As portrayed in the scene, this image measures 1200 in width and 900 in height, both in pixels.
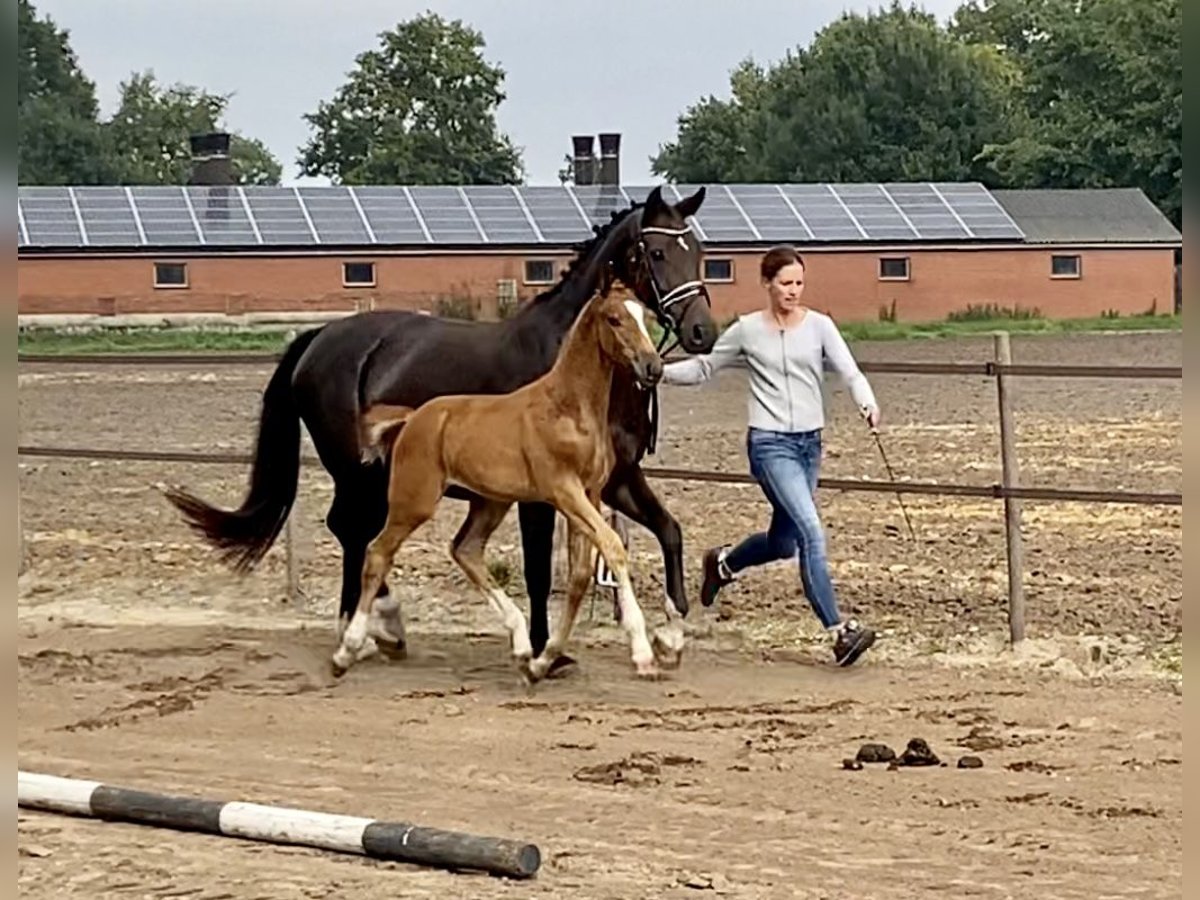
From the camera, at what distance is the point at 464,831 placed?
4914mm

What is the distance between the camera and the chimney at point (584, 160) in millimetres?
43541

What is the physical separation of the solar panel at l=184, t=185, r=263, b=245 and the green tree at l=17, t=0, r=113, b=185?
36.1m

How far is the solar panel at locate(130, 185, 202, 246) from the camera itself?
38.2 m

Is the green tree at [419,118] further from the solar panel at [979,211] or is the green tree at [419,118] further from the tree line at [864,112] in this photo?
the solar panel at [979,211]

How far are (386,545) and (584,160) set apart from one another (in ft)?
122

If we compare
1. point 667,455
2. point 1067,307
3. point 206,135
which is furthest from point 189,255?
point 667,455

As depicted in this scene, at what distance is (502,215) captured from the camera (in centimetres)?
4034

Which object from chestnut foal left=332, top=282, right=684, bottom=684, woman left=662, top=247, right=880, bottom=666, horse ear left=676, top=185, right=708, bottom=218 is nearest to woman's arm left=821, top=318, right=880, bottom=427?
woman left=662, top=247, right=880, bottom=666

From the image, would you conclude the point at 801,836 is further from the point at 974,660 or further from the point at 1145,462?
the point at 1145,462

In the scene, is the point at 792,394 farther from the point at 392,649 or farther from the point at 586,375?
the point at 392,649

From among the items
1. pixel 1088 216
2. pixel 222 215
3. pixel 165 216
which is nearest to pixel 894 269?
pixel 1088 216

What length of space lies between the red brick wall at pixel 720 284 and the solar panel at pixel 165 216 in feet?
1.66

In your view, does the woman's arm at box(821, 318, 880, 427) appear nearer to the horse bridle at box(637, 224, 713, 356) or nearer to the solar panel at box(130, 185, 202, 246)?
the horse bridle at box(637, 224, 713, 356)

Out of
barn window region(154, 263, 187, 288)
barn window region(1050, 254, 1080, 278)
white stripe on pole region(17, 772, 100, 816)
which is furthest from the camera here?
barn window region(1050, 254, 1080, 278)
